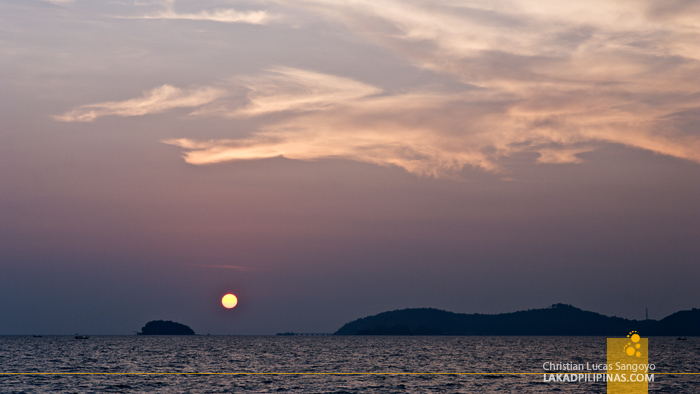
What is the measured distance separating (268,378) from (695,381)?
75.4m

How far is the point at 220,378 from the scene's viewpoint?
11519 cm

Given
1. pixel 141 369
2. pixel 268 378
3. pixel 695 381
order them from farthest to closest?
pixel 141 369, pixel 268 378, pixel 695 381

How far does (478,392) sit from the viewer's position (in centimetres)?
9406

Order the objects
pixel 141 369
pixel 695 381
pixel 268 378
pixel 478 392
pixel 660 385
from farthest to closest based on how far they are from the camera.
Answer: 1. pixel 141 369
2. pixel 268 378
3. pixel 695 381
4. pixel 660 385
5. pixel 478 392

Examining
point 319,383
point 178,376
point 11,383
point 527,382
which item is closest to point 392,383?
point 319,383

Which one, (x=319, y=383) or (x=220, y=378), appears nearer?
(x=319, y=383)

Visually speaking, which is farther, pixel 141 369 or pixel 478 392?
pixel 141 369

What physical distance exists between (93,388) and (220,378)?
23181 mm

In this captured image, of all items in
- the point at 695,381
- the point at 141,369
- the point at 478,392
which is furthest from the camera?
the point at 141,369

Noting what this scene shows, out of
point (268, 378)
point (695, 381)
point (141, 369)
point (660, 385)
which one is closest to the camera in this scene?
point (660, 385)

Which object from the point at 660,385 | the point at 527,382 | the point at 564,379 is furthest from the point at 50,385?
the point at 660,385

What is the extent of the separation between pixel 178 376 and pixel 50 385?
23289mm

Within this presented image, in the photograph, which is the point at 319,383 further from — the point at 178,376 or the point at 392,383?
the point at 178,376

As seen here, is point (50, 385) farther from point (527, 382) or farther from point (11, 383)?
point (527, 382)
